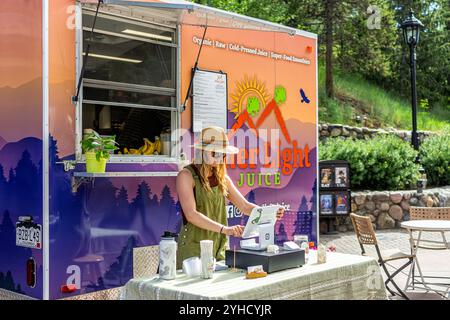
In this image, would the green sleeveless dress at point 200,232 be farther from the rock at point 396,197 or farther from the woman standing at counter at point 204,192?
the rock at point 396,197

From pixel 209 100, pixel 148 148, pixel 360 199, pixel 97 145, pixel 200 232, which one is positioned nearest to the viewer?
pixel 200 232

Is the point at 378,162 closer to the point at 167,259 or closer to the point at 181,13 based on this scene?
the point at 181,13

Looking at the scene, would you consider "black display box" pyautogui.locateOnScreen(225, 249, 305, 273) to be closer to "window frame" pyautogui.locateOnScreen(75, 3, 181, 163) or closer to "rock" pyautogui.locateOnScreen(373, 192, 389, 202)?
"window frame" pyautogui.locateOnScreen(75, 3, 181, 163)

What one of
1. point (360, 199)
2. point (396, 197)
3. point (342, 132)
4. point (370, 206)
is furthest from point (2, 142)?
point (342, 132)

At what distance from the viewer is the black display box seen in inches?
131

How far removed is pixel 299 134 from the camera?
20.4 feet

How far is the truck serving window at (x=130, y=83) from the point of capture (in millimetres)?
4301

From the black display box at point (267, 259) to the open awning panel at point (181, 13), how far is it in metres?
1.90

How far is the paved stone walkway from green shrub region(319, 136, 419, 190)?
124 centimetres

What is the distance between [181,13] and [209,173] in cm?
151

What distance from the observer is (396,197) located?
10844mm

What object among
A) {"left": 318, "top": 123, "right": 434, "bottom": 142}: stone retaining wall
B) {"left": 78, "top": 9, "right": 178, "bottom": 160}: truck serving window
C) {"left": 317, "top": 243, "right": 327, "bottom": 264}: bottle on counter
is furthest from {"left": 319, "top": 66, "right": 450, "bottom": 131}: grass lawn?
{"left": 317, "top": 243, "right": 327, "bottom": 264}: bottle on counter

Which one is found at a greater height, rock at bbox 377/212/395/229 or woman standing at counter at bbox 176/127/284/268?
woman standing at counter at bbox 176/127/284/268
